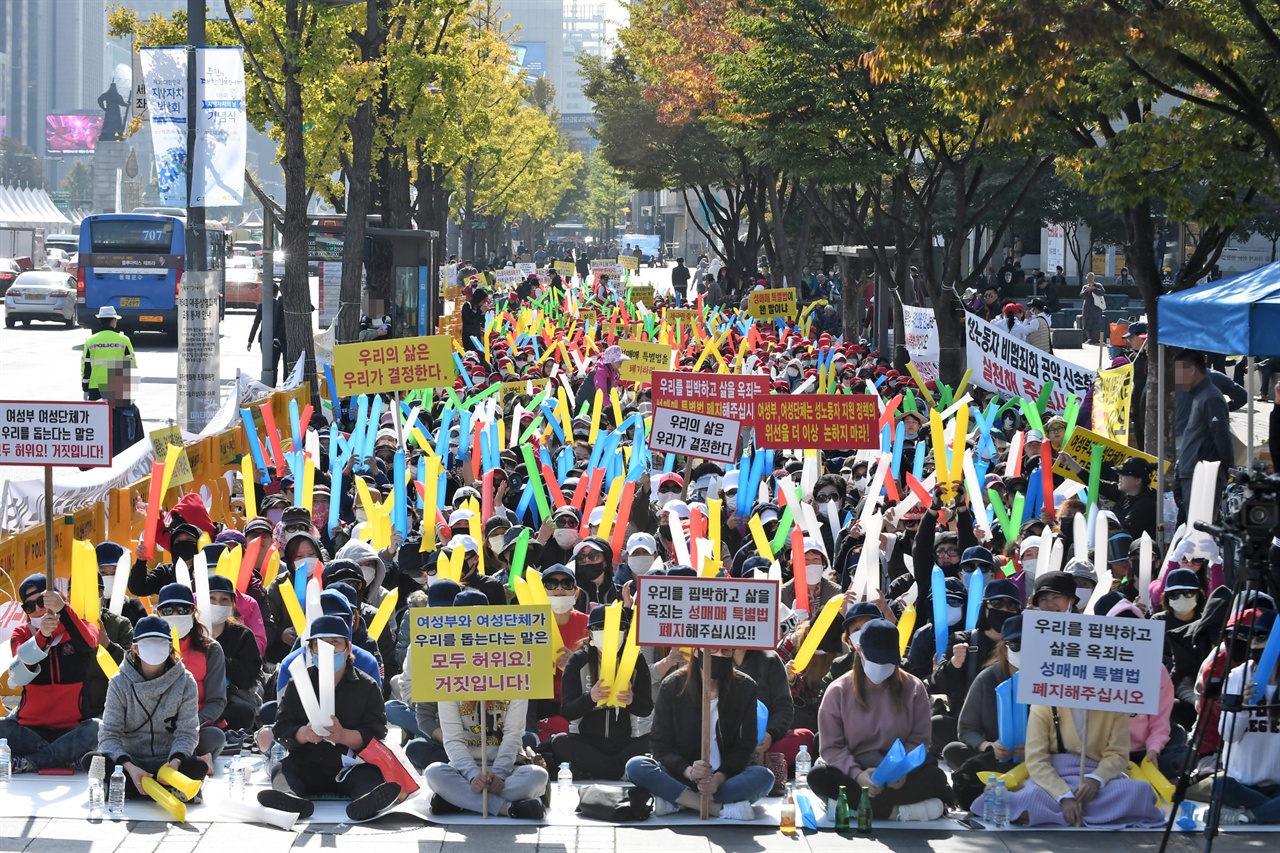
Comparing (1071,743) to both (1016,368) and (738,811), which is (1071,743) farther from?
(1016,368)

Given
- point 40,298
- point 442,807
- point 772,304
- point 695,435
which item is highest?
point 772,304

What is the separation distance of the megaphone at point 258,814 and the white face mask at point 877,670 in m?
2.78

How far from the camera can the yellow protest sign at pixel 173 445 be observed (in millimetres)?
12782

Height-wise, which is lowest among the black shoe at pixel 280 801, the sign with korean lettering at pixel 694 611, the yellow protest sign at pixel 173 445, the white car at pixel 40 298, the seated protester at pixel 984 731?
the black shoe at pixel 280 801

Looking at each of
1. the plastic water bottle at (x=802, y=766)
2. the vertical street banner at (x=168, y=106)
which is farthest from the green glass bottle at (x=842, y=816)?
the vertical street banner at (x=168, y=106)

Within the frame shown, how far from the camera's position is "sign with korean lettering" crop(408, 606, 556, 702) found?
816 centimetres

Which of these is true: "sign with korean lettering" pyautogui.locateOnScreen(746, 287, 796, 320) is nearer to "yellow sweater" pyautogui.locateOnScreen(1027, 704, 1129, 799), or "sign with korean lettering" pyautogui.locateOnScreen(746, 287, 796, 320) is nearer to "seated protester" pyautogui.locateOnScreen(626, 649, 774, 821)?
"seated protester" pyautogui.locateOnScreen(626, 649, 774, 821)

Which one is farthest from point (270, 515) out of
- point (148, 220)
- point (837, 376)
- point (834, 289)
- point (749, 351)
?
point (834, 289)

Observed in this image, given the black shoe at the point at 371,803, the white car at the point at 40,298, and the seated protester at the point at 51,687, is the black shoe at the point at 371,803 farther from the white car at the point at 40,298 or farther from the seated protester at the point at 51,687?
the white car at the point at 40,298

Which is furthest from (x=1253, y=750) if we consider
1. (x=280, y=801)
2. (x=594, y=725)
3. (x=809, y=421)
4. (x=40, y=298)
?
(x=40, y=298)

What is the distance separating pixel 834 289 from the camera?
46781mm

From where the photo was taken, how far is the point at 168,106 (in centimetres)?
1864

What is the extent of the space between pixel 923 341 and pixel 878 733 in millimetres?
14679

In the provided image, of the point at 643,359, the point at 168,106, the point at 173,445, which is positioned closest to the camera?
the point at 173,445
